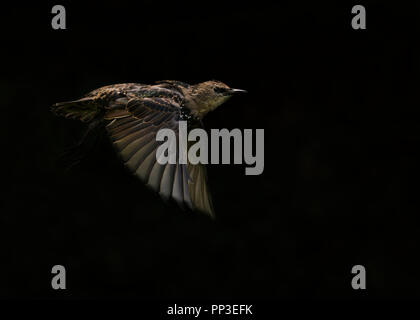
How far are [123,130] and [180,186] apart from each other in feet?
0.84

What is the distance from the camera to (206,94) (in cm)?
224

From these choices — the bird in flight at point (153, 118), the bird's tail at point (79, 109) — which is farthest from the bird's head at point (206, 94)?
the bird's tail at point (79, 109)

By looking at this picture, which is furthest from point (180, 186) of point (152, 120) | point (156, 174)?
point (152, 120)

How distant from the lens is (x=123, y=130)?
2.01 meters

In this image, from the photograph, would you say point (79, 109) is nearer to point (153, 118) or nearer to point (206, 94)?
point (153, 118)

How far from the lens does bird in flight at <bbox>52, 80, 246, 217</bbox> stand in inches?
76.7

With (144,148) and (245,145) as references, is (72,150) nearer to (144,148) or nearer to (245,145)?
(144,148)

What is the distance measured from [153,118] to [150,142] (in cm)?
9

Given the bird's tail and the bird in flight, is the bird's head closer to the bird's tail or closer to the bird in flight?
the bird in flight

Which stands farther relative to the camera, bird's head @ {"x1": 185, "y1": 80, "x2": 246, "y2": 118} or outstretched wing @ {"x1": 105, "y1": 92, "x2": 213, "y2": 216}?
bird's head @ {"x1": 185, "y1": 80, "x2": 246, "y2": 118}

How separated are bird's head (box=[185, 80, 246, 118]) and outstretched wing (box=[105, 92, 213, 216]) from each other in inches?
3.1

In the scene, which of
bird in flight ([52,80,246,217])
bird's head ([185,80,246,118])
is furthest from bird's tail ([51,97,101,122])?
bird's head ([185,80,246,118])

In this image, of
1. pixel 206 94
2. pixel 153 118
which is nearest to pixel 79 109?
pixel 153 118

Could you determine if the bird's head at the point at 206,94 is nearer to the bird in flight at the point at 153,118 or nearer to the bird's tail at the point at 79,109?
the bird in flight at the point at 153,118
